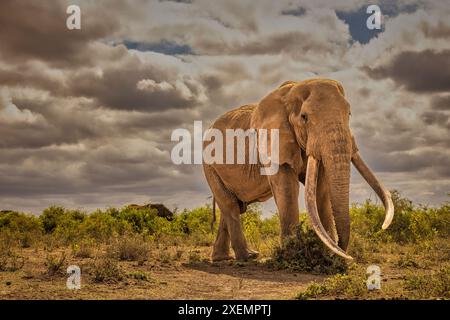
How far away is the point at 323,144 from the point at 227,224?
4.31m

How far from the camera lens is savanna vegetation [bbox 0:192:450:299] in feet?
27.1

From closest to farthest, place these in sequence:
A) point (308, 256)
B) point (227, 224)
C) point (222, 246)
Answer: point (308, 256) → point (227, 224) → point (222, 246)

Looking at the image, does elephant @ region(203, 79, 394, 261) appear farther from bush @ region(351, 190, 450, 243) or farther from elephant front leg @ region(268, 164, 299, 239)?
bush @ region(351, 190, 450, 243)

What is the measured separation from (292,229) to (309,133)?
6.28 feet

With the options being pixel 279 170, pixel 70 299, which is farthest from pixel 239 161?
pixel 70 299

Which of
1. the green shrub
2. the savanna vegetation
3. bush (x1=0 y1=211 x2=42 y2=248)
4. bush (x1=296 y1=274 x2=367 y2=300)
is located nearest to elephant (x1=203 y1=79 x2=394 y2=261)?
the savanna vegetation

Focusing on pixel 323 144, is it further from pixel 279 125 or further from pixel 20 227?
pixel 20 227

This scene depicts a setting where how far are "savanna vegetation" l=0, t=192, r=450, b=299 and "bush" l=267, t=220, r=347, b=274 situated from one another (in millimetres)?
19

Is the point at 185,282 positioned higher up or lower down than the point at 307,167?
lower down

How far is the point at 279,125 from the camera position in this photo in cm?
1152

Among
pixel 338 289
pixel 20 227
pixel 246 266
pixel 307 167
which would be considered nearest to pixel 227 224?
pixel 246 266

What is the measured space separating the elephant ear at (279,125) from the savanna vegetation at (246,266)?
1.31m

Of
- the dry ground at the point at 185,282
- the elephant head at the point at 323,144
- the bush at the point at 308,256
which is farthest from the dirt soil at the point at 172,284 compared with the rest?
the elephant head at the point at 323,144

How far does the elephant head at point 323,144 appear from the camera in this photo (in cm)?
1009
